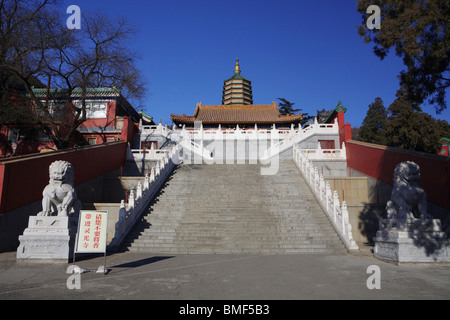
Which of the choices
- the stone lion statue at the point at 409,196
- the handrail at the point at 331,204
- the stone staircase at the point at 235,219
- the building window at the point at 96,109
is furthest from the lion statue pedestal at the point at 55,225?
the building window at the point at 96,109

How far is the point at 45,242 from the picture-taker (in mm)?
6551

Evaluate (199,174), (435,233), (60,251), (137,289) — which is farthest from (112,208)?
(435,233)

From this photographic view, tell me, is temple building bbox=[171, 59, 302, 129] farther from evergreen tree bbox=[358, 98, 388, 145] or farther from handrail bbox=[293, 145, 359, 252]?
handrail bbox=[293, 145, 359, 252]

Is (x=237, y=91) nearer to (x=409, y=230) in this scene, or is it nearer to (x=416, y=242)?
(x=409, y=230)

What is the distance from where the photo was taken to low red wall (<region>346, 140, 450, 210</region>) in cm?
930

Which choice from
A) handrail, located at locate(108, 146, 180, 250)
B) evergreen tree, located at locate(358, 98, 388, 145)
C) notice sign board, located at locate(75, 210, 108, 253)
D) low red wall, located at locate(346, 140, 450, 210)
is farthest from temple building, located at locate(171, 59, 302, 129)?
notice sign board, located at locate(75, 210, 108, 253)

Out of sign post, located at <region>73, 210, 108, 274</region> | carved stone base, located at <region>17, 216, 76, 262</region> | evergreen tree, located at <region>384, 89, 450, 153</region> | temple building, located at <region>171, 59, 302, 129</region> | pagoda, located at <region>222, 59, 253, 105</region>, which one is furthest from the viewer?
pagoda, located at <region>222, 59, 253, 105</region>

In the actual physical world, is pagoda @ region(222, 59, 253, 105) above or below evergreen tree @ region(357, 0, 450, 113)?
above

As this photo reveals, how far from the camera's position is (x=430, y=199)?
32.2ft

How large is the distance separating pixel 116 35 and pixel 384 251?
15520 mm

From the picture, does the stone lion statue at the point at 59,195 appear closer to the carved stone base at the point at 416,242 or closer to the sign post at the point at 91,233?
the sign post at the point at 91,233

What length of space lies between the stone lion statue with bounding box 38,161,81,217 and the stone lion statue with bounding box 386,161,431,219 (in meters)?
7.56
